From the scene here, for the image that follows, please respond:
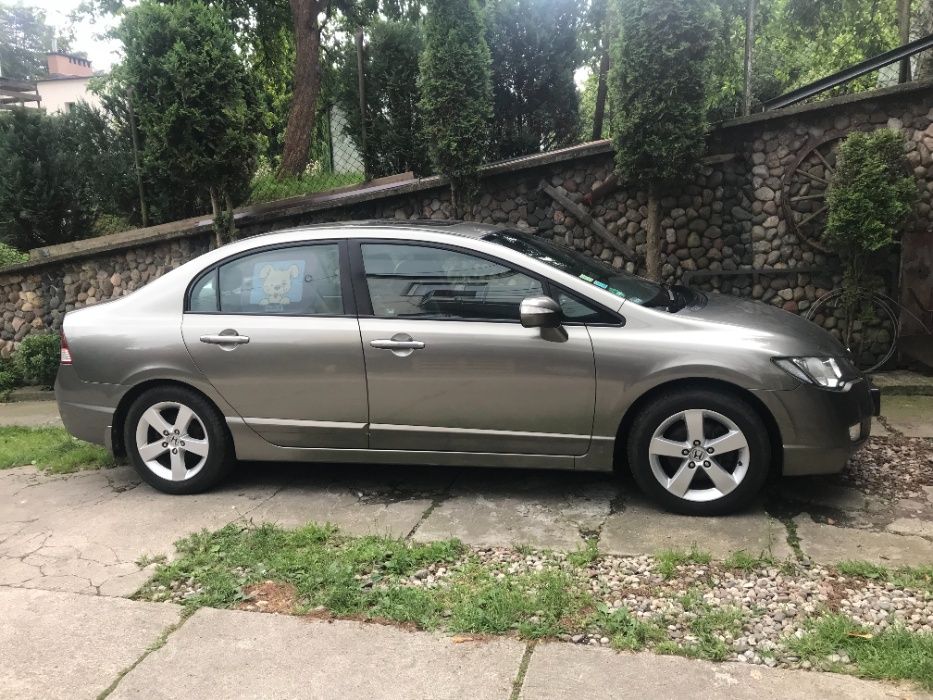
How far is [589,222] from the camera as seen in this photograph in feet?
25.8

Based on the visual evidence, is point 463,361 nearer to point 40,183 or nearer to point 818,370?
point 818,370

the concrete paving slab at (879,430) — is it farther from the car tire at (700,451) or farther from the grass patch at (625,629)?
the grass patch at (625,629)

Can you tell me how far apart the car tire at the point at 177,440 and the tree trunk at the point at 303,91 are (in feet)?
21.9

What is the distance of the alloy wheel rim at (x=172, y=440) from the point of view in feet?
15.4

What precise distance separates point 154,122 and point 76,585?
16.6ft

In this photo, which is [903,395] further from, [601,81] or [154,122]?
[154,122]

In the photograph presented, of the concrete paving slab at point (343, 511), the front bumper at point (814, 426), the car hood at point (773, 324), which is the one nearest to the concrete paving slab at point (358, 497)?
the concrete paving slab at point (343, 511)

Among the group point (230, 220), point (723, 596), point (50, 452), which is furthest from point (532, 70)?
point (723, 596)

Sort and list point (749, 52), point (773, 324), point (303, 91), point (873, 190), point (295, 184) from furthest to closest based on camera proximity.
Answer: point (303, 91)
point (295, 184)
point (749, 52)
point (873, 190)
point (773, 324)

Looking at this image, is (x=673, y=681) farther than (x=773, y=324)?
No

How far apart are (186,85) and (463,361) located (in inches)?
185

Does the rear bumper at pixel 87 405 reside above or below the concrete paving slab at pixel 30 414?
above

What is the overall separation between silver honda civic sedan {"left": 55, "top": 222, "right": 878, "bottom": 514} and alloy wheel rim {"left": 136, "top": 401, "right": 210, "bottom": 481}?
1 centimetres

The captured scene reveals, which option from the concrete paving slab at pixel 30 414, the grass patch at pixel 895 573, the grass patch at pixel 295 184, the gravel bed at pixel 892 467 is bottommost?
the grass patch at pixel 895 573
